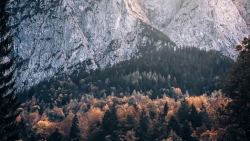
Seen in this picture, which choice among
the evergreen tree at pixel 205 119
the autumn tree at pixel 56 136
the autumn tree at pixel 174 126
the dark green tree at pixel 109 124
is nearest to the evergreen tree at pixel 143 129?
the autumn tree at pixel 174 126

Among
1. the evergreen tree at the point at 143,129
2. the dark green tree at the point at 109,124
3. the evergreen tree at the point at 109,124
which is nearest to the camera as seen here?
the evergreen tree at the point at 143,129

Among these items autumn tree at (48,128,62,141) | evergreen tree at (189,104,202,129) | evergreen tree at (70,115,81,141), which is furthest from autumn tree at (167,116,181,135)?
autumn tree at (48,128,62,141)

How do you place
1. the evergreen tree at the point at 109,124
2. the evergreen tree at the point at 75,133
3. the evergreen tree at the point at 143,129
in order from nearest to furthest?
the evergreen tree at the point at 143,129, the evergreen tree at the point at 75,133, the evergreen tree at the point at 109,124

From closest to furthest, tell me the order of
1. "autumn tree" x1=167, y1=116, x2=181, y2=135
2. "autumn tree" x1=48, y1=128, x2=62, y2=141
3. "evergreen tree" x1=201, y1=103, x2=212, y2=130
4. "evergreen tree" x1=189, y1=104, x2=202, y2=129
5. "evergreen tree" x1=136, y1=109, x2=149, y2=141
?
"autumn tree" x1=167, y1=116, x2=181, y2=135, "evergreen tree" x1=136, y1=109, x2=149, y2=141, "evergreen tree" x1=201, y1=103, x2=212, y2=130, "evergreen tree" x1=189, y1=104, x2=202, y2=129, "autumn tree" x1=48, y1=128, x2=62, y2=141

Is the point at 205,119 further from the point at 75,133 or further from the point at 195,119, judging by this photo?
the point at 75,133

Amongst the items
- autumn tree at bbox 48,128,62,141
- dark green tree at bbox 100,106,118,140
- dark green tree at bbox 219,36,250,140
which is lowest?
autumn tree at bbox 48,128,62,141

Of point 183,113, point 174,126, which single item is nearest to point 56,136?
point 174,126

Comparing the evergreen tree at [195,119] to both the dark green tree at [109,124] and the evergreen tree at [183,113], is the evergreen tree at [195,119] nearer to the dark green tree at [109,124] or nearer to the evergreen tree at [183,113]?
the evergreen tree at [183,113]

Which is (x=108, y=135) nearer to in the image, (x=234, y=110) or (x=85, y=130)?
(x=85, y=130)

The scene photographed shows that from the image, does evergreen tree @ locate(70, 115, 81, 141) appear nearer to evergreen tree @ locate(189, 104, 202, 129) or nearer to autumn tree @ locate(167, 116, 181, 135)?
autumn tree @ locate(167, 116, 181, 135)
